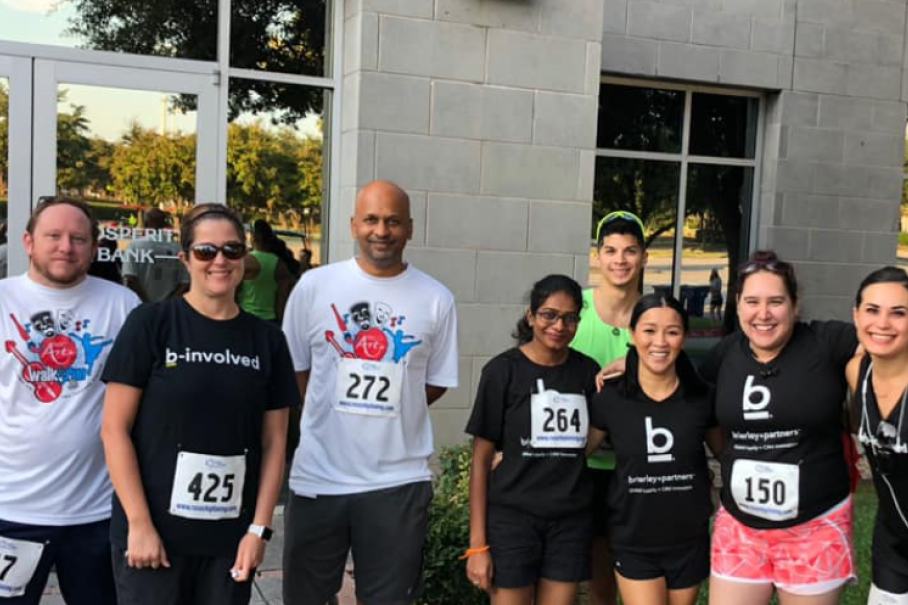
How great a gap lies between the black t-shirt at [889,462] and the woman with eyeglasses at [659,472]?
0.53m

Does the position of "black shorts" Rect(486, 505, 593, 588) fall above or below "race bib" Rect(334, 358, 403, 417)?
below

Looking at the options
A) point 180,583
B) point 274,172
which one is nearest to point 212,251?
point 180,583

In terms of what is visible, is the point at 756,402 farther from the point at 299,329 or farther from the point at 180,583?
the point at 180,583

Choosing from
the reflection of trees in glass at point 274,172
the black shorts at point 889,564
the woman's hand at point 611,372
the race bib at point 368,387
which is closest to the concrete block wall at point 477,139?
the reflection of trees in glass at point 274,172

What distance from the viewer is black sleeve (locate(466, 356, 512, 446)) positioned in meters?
3.28

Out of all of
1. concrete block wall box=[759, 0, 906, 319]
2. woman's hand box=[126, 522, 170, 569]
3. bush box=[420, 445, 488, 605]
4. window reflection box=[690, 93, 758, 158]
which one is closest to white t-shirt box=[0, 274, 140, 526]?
woman's hand box=[126, 522, 170, 569]

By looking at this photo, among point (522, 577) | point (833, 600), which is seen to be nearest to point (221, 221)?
point (522, 577)

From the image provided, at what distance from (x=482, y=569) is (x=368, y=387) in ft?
2.63

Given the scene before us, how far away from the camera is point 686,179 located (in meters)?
8.41

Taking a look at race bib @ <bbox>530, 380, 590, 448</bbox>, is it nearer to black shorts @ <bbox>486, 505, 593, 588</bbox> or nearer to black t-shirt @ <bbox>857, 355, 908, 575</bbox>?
black shorts @ <bbox>486, 505, 593, 588</bbox>

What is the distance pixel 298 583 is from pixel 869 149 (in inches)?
298

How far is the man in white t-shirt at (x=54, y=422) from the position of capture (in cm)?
284

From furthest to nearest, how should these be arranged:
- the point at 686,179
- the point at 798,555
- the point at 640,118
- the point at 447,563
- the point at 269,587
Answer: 1. the point at 686,179
2. the point at 640,118
3. the point at 269,587
4. the point at 447,563
5. the point at 798,555

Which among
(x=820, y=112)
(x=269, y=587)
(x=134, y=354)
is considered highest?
(x=820, y=112)
